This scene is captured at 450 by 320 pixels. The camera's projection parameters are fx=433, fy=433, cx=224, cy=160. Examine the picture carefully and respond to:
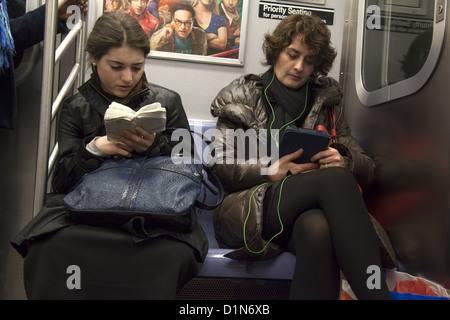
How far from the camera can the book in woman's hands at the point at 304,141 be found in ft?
5.49

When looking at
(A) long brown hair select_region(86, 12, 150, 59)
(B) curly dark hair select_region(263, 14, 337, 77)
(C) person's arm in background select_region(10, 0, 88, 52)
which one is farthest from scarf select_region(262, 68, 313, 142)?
(C) person's arm in background select_region(10, 0, 88, 52)

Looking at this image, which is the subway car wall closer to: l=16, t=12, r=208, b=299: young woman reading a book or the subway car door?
the subway car door

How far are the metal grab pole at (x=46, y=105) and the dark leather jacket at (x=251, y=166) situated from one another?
2.34 ft

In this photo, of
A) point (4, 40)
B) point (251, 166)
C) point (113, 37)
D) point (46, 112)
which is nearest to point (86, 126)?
point (46, 112)

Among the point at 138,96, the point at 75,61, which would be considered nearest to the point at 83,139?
the point at 138,96

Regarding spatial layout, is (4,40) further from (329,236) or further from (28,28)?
(329,236)

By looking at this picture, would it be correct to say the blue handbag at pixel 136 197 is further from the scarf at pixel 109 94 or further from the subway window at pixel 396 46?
the subway window at pixel 396 46

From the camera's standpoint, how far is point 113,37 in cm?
179

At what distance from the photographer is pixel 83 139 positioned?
181 cm

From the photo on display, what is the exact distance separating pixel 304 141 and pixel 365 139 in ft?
2.90

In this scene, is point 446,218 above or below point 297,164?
below

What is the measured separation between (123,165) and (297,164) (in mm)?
728

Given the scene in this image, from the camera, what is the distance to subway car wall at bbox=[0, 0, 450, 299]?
5.86ft
